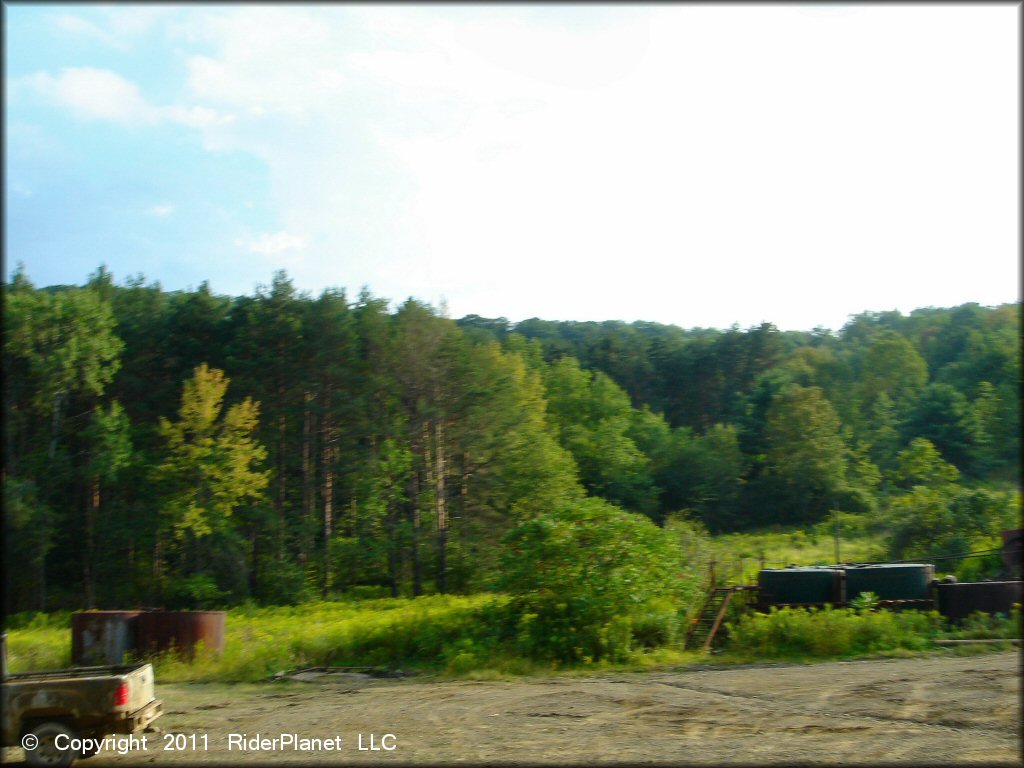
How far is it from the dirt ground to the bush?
1.84 m

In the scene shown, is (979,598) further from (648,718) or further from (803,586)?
(648,718)

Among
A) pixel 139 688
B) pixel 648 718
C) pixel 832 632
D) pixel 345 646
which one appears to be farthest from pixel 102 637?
pixel 832 632

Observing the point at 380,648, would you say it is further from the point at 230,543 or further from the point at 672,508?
the point at 672,508

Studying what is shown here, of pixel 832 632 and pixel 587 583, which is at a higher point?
pixel 587 583

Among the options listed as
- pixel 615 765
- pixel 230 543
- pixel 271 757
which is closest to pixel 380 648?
pixel 271 757

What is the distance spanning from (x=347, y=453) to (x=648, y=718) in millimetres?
31802

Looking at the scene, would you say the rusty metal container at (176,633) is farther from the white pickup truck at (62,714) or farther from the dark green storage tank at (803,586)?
the dark green storage tank at (803,586)

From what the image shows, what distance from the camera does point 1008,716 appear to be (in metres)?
11.6

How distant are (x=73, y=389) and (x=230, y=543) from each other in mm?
9645

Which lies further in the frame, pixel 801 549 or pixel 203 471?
pixel 801 549

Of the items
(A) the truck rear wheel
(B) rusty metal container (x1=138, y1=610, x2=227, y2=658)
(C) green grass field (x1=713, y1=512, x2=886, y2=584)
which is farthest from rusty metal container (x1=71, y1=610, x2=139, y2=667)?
(C) green grass field (x1=713, y1=512, x2=886, y2=584)

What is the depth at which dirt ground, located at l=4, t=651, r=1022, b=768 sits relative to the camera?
34.8ft

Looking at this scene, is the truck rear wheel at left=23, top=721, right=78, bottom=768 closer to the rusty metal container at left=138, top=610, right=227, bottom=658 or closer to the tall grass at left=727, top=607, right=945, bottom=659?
the rusty metal container at left=138, top=610, right=227, bottom=658

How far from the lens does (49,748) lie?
10266 millimetres
